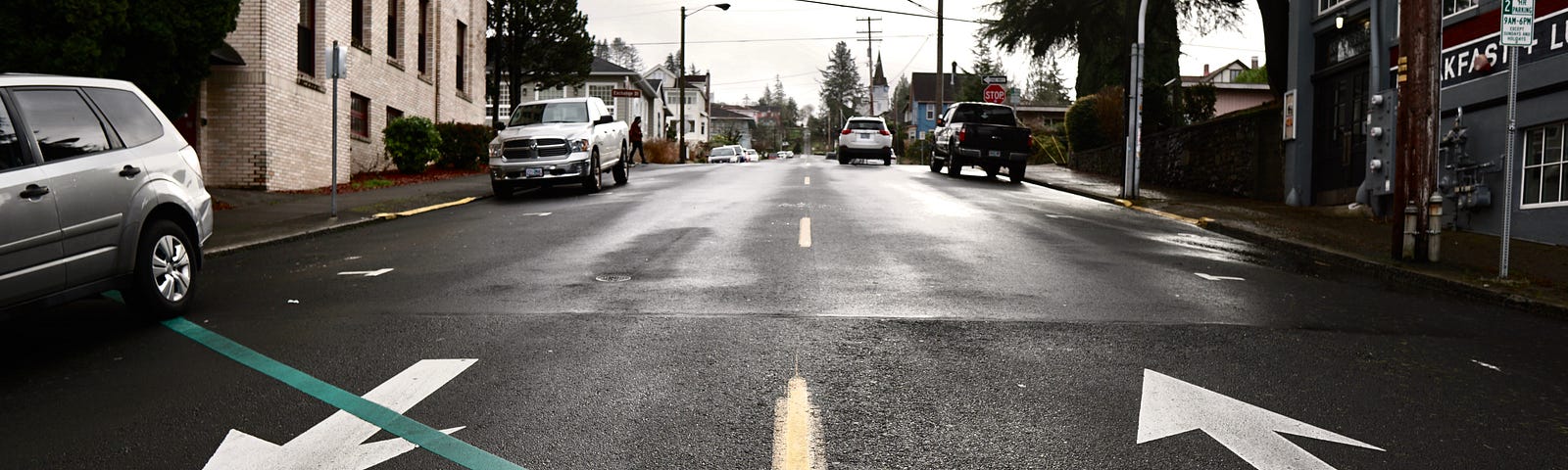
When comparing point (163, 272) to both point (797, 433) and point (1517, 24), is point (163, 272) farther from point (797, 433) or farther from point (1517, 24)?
point (1517, 24)

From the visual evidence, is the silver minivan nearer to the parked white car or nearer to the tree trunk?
the tree trunk

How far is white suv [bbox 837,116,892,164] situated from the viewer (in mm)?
37344

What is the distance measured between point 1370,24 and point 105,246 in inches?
626

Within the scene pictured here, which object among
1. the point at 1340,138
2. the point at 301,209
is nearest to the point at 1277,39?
the point at 1340,138

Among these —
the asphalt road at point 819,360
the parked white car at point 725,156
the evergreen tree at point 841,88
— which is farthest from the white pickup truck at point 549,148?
the evergreen tree at point 841,88

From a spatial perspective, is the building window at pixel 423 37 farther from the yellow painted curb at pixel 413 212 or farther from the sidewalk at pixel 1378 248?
the sidewalk at pixel 1378 248

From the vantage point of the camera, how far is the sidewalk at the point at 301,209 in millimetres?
12891

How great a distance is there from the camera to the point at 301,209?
16.6 m

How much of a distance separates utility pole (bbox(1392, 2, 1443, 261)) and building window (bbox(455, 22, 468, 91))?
94.0ft

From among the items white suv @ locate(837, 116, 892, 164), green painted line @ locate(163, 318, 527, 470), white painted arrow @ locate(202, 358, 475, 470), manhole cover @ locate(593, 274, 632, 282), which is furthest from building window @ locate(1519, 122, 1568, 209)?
white suv @ locate(837, 116, 892, 164)

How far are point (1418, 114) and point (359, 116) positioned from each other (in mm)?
21578

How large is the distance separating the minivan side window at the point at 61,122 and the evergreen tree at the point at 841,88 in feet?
465

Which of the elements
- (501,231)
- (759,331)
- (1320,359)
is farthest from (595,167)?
(1320,359)

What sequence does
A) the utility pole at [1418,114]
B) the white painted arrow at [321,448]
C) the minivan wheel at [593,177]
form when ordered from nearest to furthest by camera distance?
the white painted arrow at [321,448] < the utility pole at [1418,114] < the minivan wheel at [593,177]
